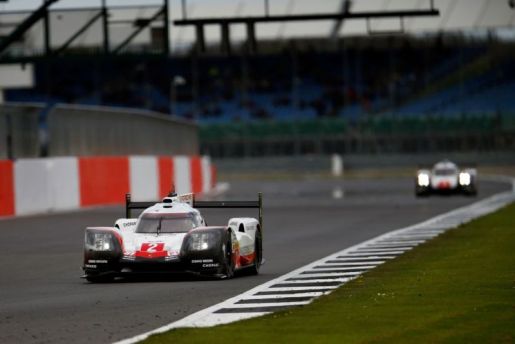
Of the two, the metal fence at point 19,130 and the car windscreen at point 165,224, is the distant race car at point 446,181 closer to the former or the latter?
the metal fence at point 19,130

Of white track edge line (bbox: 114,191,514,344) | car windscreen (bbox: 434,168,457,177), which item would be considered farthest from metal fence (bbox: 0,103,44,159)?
car windscreen (bbox: 434,168,457,177)

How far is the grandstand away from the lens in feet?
270

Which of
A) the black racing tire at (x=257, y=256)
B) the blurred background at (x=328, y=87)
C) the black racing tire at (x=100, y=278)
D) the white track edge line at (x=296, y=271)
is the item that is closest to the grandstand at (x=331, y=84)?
the blurred background at (x=328, y=87)

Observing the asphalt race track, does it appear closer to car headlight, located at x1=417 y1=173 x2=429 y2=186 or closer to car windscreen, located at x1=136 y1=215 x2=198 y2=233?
car windscreen, located at x1=136 y1=215 x2=198 y2=233

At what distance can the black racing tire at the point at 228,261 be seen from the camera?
1675 cm

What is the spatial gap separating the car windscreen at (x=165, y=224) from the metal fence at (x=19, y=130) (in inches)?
733

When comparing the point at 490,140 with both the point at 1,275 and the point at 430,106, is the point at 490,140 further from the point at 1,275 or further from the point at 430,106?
the point at 1,275

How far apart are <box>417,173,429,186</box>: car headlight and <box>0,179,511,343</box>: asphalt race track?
19.6ft

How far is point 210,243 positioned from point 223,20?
Answer: 2009 cm

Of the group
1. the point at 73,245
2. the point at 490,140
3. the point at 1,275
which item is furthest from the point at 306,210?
the point at 490,140

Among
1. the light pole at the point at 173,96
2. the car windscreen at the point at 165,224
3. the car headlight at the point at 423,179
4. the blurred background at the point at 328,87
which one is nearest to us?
the car windscreen at the point at 165,224

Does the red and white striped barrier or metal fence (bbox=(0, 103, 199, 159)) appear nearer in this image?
the red and white striped barrier

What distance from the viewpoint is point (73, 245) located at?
24.4 meters

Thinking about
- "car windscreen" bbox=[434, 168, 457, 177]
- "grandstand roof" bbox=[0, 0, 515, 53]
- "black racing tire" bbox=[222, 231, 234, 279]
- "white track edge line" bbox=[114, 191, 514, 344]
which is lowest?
"white track edge line" bbox=[114, 191, 514, 344]
